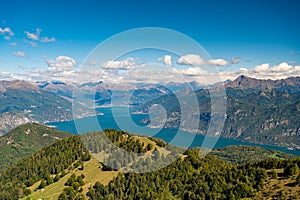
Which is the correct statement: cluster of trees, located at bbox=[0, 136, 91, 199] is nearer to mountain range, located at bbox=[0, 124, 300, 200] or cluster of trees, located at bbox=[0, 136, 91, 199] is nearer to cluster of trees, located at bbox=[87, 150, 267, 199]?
mountain range, located at bbox=[0, 124, 300, 200]

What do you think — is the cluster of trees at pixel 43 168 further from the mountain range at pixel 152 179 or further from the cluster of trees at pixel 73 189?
the cluster of trees at pixel 73 189

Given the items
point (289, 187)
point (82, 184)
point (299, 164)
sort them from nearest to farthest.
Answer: point (289, 187)
point (299, 164)
point (82, 184)

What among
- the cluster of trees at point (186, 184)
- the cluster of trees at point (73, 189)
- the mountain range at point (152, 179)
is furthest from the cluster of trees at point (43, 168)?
the cluster of trees at point (186, 184)

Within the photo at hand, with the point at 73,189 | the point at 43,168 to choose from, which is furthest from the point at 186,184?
the point at 43,168

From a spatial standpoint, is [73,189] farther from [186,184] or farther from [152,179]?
[186,184]

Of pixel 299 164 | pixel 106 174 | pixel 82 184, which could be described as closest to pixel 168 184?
pixel 106 174

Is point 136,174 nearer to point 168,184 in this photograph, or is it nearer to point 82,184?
point 168,184
